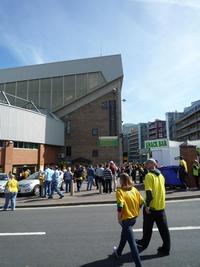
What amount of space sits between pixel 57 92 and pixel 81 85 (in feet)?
13.5

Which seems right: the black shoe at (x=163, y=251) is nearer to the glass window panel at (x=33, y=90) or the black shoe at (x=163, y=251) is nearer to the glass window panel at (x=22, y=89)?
the glass window panel at (x=33, y=90)

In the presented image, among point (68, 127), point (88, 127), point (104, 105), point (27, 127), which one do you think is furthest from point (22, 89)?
point (27, 127)

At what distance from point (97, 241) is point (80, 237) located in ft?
2.03

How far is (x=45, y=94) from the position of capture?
55.9 m

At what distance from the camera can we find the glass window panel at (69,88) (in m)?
54.0

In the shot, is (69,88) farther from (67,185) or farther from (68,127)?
(67,185)

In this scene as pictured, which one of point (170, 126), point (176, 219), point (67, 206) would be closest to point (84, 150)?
point (67, 206)

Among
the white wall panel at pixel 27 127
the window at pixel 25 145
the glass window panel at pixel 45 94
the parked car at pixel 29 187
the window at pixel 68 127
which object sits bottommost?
the parked car at pixel 29 187

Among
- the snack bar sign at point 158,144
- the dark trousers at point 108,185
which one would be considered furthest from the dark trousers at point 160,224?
the snack bar sign at point 158,144

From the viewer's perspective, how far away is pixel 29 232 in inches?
359

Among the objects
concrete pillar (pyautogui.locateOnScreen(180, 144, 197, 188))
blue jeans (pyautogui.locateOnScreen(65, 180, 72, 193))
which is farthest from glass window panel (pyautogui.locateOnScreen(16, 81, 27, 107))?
concrete pillar (pyautogui.locateOnScreen(180, 144, 197, 188))

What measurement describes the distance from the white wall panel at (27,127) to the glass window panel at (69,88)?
19.4 feet

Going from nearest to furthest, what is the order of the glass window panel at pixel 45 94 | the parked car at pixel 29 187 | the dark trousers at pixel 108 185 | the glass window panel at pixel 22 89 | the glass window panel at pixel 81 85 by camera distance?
1. the dark trousers at pixel 108 185
2. the parked car at pixel 29 187
3. the glass window panel at pixel 81 85
4. the glass window panel at pixel 45 94
5. the glass window panel at pixel 22 89

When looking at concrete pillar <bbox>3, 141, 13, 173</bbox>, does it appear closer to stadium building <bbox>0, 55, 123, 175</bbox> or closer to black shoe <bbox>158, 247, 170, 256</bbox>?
stadium building <bbox>0, 55, 123, 175</bbox>
